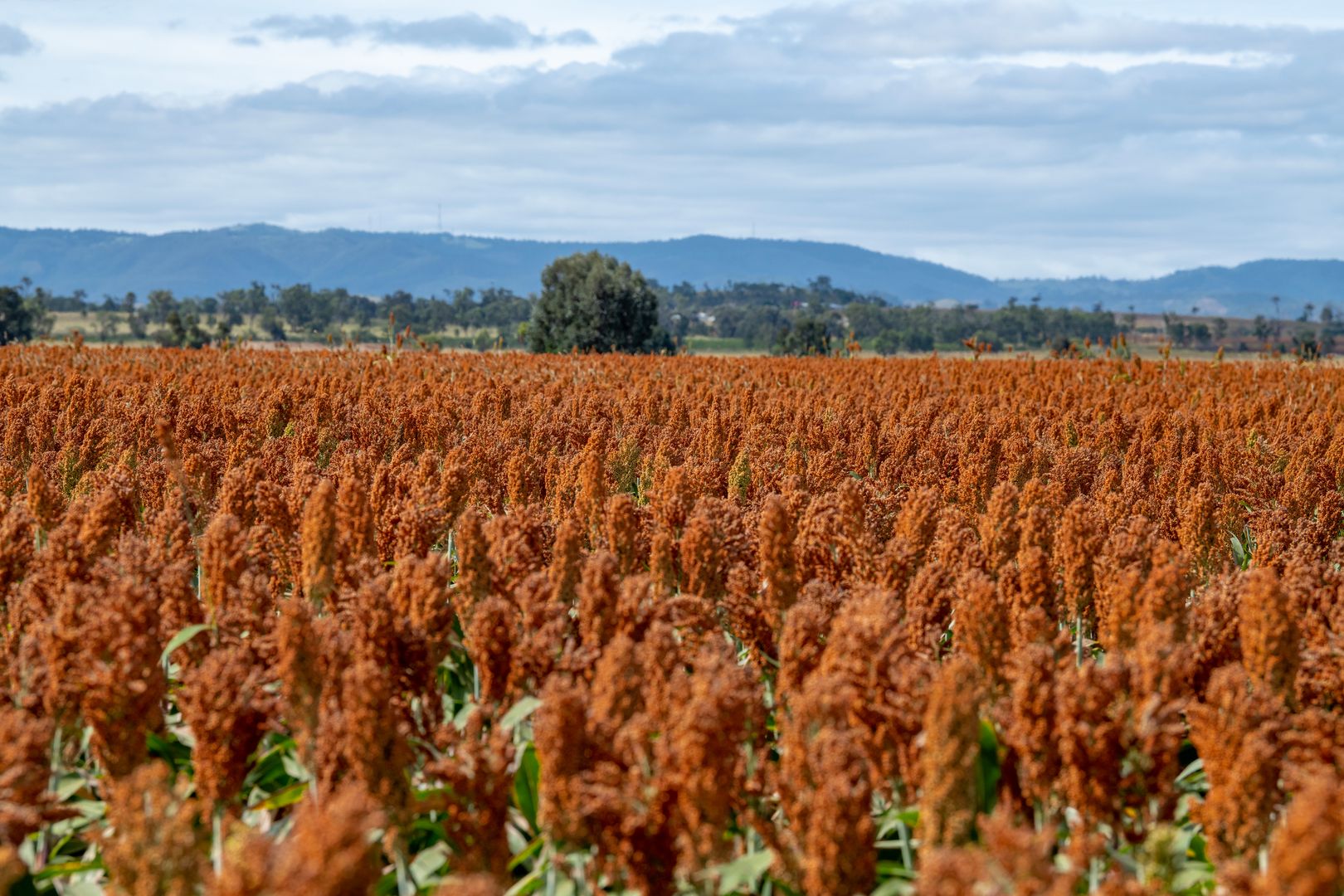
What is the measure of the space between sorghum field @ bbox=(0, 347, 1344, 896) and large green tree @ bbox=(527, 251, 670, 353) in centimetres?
8307

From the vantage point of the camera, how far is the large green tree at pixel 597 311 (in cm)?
9194

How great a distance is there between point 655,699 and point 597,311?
3513 inches

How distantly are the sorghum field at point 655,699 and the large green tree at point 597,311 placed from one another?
273 feet

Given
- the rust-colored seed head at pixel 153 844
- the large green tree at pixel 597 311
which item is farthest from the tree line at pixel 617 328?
the rust-colored seed head at pixel 153 844

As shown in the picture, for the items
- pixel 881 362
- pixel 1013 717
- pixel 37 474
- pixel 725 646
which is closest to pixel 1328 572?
pixel 1013 717

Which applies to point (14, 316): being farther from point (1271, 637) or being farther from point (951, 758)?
point (951, 758)

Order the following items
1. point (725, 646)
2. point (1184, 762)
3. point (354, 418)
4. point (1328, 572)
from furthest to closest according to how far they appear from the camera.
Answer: point (354, 418) < point (1328, 572) < point (1184, 762) < point (725, 646)

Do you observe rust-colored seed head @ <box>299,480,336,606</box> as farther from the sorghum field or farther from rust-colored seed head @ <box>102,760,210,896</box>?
rust-colored seed head @ <box>102,760,210,896</box>

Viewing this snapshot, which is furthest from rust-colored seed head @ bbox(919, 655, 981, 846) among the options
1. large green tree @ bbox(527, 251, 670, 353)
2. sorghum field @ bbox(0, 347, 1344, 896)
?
large green tree @ bbox(527, 251, 670, 353)

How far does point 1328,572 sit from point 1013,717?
3.06 m

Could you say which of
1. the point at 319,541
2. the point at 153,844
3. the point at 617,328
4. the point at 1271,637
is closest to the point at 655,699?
the point at 153,844

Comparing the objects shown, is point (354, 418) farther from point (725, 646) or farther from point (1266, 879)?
point (1266, 879)

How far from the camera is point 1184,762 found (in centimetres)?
490

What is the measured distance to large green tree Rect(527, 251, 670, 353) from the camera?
9194cm
